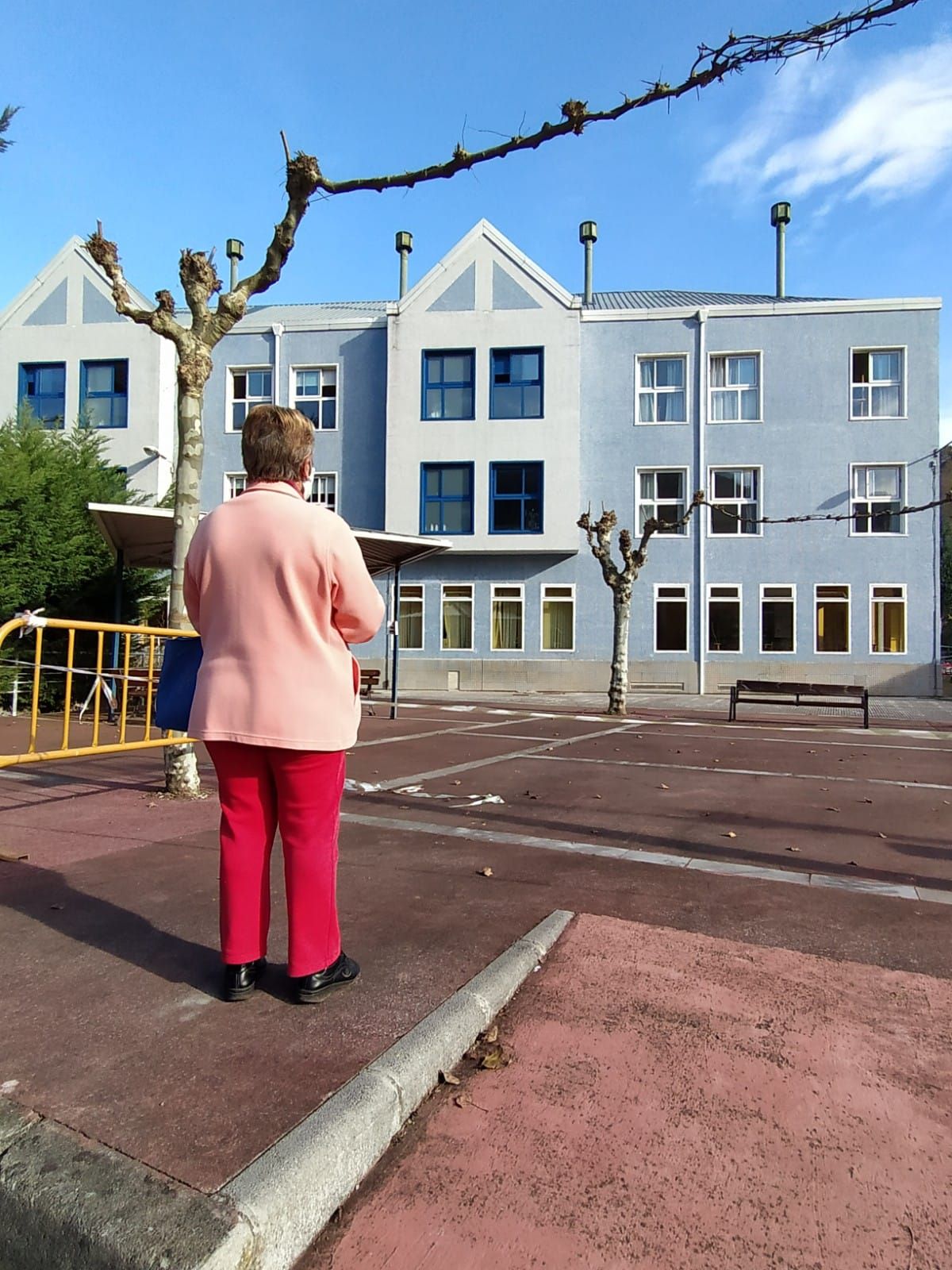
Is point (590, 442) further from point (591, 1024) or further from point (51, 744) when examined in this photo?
point (591, 1024)

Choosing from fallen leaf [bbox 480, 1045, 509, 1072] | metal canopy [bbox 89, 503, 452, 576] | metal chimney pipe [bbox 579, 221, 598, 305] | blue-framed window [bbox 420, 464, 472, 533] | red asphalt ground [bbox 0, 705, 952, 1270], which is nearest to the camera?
red asphalt ground [bbox 0, 705, 952, 1270]

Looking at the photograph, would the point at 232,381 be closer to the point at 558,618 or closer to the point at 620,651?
the point at 558,618

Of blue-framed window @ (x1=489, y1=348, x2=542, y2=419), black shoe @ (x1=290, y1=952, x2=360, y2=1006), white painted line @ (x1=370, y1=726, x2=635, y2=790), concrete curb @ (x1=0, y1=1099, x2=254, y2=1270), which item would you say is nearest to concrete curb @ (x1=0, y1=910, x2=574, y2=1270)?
concrete curb @ (x1=0, y1=1099, x2=254, y2=1270)

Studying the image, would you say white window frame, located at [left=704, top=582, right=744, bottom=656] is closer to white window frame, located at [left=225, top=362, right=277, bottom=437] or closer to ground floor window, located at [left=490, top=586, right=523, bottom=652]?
ground floor window, located at [left=490, top=586, right=523, bottom=652]

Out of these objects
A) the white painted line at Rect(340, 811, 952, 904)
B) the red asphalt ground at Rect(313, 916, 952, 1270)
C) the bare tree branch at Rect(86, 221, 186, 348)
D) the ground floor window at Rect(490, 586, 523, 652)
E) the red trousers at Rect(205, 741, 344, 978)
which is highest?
the bare tree branch at Rect(86, 221, 186, 348)

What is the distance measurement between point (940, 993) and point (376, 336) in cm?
2655

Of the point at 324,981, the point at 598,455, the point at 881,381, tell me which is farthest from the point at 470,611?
the point at 324,981

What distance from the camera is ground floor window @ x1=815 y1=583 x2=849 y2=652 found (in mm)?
23969

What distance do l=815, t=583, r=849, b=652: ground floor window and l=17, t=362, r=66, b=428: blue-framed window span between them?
24700 millimetres

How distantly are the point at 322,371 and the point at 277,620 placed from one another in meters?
26.4

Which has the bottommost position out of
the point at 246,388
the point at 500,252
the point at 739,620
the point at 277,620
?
the point at 277,620

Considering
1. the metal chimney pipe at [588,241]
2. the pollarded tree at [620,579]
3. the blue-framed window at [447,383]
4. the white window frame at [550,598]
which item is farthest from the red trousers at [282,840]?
the metal chimney pipe at [588,241]

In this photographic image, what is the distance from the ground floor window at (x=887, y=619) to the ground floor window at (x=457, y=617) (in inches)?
470

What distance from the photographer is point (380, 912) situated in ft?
11.8
